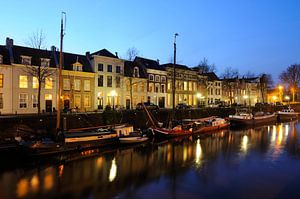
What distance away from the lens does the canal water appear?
1385 cm

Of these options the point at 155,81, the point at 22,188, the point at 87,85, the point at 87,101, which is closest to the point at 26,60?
the point at 87,85

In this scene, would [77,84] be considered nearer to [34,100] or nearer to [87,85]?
[87,85]

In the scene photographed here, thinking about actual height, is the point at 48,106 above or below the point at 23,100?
below

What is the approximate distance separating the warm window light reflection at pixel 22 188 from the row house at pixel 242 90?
205 feet

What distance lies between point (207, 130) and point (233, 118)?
1122 cm

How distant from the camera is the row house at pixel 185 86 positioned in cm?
5981

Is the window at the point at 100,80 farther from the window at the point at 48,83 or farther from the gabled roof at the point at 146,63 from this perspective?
the gabled roof at the point at 146,63

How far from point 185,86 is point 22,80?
37440 mm

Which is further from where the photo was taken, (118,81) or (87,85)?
(118,81)

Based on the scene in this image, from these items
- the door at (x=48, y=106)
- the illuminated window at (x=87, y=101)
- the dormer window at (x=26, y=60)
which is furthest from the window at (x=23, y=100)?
the illuminated window at (x=87, y=101)

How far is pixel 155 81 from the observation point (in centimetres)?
5669

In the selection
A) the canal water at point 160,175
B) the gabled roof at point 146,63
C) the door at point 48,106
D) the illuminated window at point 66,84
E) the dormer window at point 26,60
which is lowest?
the canal water at point 160,175

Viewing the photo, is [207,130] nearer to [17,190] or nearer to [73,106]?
[73,106]

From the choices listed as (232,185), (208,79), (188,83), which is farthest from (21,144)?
(208,79)
